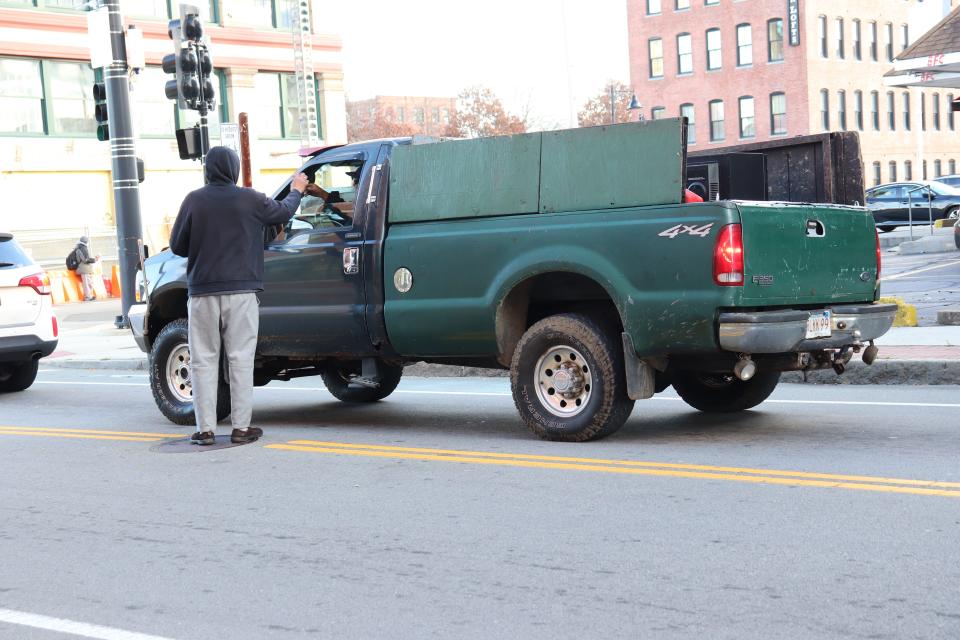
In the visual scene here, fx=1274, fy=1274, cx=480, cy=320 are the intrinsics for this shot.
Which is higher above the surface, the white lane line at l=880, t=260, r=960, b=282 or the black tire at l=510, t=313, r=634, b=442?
the black tire at l=510, t=313, r=634, b=442

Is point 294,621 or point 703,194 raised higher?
point 703,194

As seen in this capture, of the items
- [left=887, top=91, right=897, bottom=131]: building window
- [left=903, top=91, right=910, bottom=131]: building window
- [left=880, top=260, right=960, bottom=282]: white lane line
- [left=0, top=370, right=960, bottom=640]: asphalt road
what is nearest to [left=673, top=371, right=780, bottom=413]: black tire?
[left=0, top=370, right=960, bottom=640]: asphalt road

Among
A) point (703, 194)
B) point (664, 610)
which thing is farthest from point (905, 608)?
point (703, 194)

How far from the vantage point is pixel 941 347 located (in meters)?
12.1

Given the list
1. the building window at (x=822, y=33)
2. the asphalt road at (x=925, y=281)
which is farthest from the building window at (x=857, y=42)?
the asphalt road at (x=925, y=281)

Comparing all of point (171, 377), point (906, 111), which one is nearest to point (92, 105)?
point (171, 377)

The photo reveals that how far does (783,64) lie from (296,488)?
56.3 metres

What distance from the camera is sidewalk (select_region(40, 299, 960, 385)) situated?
11.1m

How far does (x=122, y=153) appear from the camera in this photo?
2059 centimetres

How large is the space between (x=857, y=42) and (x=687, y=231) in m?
58.9

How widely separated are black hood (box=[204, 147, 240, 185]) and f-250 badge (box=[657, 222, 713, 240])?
3.06 meters

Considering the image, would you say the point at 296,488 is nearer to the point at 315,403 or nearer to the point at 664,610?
the point at 664,610

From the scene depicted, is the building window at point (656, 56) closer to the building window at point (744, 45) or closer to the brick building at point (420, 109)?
the building window at point (744, 45)

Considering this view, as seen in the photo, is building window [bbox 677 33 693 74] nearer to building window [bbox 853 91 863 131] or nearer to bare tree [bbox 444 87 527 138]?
building window [bbox 853 91 863 131]
